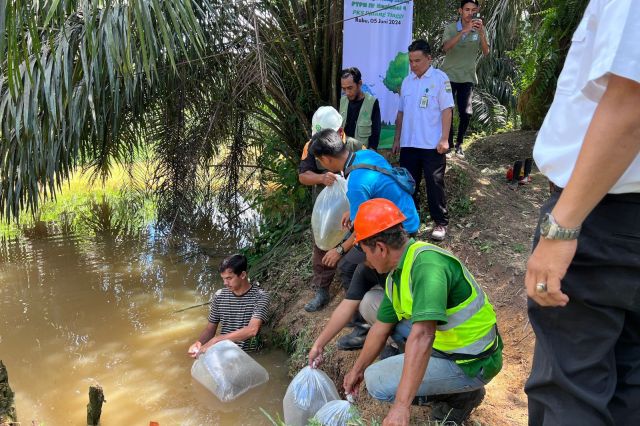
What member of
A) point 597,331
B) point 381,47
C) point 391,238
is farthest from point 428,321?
point 381,47

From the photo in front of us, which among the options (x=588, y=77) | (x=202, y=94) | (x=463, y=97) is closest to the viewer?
(x=588, y=77)

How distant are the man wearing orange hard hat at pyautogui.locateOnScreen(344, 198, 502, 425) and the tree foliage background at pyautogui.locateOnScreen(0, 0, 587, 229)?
186 cm

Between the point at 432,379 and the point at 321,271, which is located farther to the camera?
the point at 321,271

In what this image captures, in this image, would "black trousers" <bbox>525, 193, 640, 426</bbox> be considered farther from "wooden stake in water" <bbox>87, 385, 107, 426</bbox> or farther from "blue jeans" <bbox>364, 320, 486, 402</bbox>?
"wooden stake in water" <bbox>87, 385, 107, 426</bbox>

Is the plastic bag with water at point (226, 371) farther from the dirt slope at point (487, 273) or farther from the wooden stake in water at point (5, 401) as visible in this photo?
the wooden stake in water at point (5, 401)

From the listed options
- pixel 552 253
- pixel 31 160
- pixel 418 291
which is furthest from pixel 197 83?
pixel 552 253

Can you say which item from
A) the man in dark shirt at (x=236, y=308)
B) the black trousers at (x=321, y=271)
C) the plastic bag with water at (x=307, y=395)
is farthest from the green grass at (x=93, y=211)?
the plastic bag with water at (x=307, y=395)

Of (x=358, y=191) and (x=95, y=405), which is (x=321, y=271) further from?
(x=95, y=405)

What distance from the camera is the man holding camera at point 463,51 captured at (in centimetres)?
472

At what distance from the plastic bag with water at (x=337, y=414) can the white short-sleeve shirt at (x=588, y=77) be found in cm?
162

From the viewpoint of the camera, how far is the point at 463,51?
16.3 ft

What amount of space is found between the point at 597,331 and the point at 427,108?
314 centimetres

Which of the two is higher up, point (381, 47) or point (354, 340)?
point (381, 47)

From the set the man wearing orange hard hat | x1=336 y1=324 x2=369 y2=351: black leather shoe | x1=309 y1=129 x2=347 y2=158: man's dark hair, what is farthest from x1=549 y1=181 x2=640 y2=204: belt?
x1=336 y1=324 x2=369 y2=351: black leather shoe
